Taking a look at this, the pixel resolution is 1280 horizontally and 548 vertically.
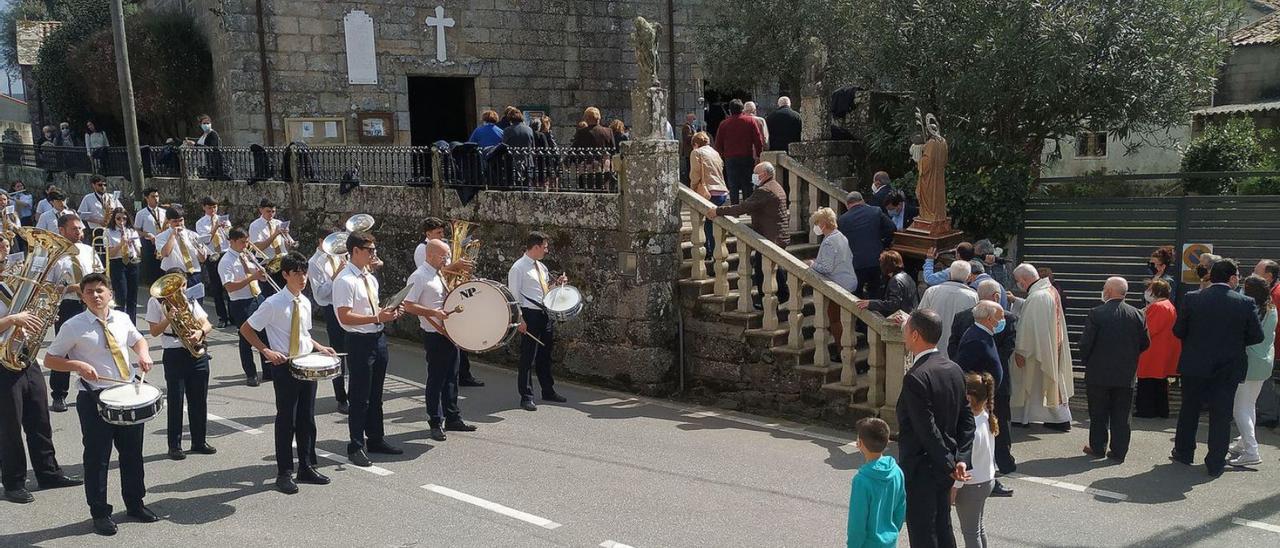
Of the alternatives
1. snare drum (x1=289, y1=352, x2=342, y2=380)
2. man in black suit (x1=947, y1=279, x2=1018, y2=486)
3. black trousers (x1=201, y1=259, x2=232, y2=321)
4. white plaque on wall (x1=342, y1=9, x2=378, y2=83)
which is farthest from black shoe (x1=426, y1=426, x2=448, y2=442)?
white plaque on wall (x1=342, y1=9, x2=378, y2=83)

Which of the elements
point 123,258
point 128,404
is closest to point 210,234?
point 123,258

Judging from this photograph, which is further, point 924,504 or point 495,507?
point 495,507

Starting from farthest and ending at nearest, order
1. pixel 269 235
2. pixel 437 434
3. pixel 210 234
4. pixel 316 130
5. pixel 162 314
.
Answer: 1. pixel 316 130
2. pixel 210 234
3. pixel 269 235
4. pixel 437 434
5. pixel 162 314

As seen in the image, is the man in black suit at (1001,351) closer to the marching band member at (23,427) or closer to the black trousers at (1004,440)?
the black trousers at (1004,440)

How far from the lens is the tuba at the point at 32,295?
6.35 meters

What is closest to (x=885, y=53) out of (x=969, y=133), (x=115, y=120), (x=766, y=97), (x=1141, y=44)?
(x=969, y=133)

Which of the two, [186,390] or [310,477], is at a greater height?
[186,390]

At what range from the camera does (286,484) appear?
6746mm

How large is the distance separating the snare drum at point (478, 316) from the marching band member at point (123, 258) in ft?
21.2

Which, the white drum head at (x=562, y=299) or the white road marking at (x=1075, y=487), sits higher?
the white drum head at (x=562, y=299)

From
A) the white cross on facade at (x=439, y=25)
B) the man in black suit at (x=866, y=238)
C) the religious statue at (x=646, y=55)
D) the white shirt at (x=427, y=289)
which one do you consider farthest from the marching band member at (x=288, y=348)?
the white cross on facade at (x=439, y=25)

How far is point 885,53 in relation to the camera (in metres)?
11.4

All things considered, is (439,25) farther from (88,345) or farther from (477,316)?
(88,345)

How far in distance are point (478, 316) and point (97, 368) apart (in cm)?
280
